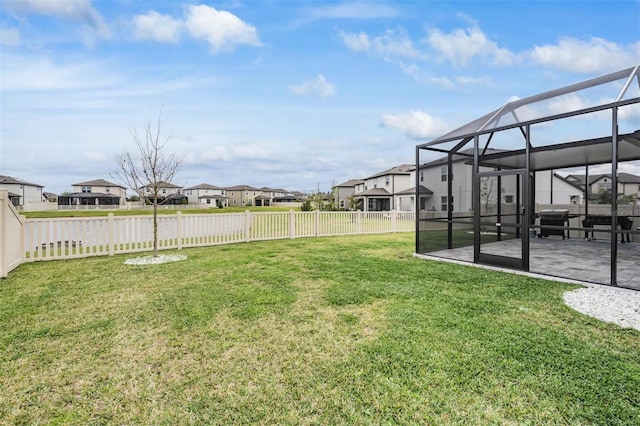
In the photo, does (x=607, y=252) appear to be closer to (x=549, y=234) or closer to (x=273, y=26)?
(x=549, y=234)

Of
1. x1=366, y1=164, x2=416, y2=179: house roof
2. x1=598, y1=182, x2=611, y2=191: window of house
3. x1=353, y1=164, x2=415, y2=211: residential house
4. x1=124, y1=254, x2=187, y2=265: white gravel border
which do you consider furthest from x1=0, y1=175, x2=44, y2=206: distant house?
x1=598, y1=182, x2=611, y2=191: window of house

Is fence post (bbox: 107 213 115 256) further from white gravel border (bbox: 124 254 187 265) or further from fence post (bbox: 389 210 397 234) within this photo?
fence post (bbox: 389 210 397 234)

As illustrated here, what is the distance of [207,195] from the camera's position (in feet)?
228

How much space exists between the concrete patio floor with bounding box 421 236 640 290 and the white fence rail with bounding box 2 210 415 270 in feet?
16.8

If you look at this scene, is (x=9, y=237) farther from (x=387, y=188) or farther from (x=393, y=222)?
(x=387, y=188)

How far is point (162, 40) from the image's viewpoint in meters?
9.36

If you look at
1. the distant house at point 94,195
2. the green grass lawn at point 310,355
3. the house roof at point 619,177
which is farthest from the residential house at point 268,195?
the green grass lawn at point 310,355

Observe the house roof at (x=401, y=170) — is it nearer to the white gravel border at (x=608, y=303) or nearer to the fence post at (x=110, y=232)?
the white gravel border at (x=608, y=303)

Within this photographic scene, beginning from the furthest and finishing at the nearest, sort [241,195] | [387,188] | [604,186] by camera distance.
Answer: [241,195] → [387,188] → [604,186]

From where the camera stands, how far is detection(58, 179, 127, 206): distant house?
50.4 metres

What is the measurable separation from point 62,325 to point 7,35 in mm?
8247

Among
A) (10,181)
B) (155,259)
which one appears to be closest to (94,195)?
(10,181)

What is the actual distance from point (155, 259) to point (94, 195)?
56.3 metres

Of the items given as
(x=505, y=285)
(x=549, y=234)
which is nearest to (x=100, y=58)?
(x=505, y=285)
